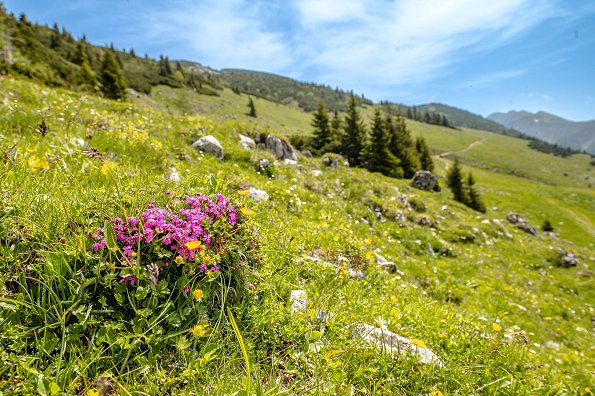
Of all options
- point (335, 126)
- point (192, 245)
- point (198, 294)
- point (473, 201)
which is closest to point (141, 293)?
point (198, 294)

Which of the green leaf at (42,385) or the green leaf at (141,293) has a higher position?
the green leaf at (141,293)

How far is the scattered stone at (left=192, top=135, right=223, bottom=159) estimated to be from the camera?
462 inches

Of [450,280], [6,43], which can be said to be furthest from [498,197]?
[6,43]

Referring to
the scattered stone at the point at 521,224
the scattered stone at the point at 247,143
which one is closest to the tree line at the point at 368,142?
the scattered stone at the point at 521,224

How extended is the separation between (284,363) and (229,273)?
1.12m

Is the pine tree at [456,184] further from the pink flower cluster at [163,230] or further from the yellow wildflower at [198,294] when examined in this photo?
the yellow wildflower at [198,294]

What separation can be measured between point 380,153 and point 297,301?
114 feet

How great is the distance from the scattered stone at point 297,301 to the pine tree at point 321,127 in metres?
37.3

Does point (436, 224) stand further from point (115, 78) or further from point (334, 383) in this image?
point (115, 78)

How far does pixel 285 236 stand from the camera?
17.2ft

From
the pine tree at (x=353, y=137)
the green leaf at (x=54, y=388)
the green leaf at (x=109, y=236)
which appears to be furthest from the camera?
the pine tree at (x=353, y=137)

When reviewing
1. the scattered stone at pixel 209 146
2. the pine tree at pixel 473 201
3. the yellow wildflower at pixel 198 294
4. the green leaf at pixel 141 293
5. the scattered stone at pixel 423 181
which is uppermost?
the scattered stone at pixel 209 146

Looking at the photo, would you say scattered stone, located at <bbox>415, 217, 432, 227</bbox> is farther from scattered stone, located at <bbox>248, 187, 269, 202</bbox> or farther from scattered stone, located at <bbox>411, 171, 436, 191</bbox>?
scattered stone, located at <bbox>411, 171, 436, 191</bbox>

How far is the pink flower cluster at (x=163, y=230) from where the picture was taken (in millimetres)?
3053
